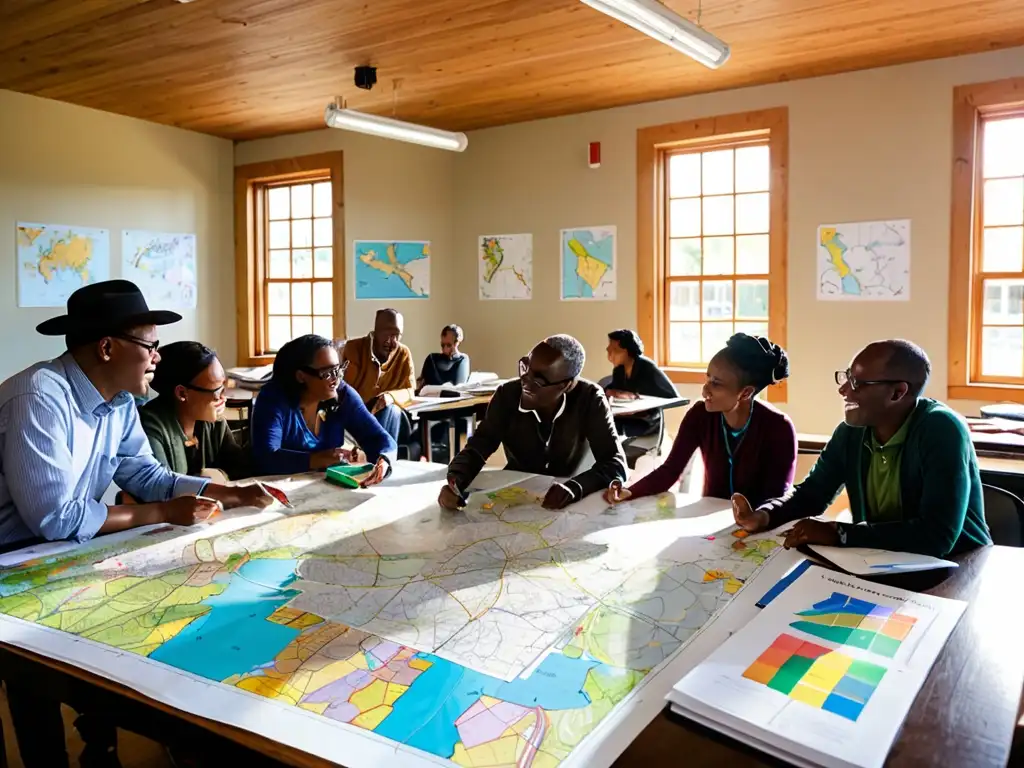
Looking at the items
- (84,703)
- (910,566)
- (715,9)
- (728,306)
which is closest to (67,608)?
(84,703)

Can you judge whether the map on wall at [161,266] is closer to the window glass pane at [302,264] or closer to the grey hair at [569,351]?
the window glass pane at [302,264]

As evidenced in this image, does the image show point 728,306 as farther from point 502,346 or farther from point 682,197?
point 502,346

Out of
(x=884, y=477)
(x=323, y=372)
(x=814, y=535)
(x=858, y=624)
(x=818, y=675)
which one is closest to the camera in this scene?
(x=818, y=675)

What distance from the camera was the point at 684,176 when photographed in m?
6.25

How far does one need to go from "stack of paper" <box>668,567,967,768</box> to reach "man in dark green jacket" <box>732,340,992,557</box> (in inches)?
11.4

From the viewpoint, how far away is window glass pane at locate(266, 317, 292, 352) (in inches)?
300

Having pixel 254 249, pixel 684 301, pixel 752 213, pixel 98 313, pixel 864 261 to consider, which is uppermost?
pixel 752 213

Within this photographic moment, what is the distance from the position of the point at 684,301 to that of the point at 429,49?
2.76 m

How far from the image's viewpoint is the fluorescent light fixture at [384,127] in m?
5.17

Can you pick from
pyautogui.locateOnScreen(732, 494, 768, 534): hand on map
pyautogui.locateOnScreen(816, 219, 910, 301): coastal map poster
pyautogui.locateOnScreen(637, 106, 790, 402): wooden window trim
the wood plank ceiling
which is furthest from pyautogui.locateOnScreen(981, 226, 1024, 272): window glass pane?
pyautogui.locateOnScreen(732, 494, 768, 534): hand on map

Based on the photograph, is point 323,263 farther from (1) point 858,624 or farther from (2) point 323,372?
(1) point 858,624

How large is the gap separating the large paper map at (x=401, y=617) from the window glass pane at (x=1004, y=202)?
4196 mm

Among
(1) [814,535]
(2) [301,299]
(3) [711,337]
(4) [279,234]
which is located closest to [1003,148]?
(3) [711,337]

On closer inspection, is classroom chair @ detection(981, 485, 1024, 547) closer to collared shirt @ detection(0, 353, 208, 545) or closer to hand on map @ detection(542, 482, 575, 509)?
hand on map @ detection(542, 482, 575, 509)
